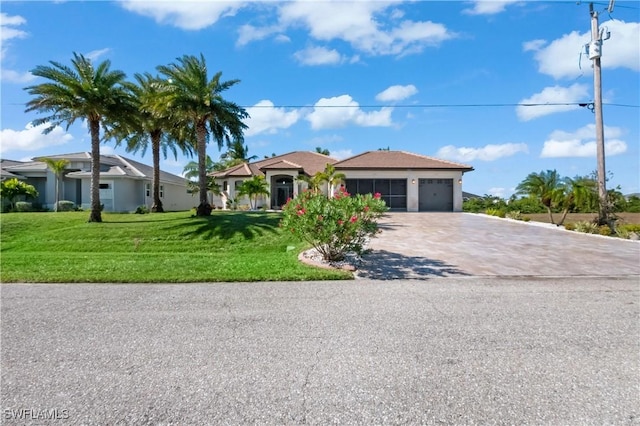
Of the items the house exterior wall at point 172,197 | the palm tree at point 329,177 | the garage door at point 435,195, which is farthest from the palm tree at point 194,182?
the garage door at point 435,195

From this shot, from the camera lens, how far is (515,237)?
1560 centimetres

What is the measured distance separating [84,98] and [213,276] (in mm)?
16784

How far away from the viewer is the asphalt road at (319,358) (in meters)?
2.92

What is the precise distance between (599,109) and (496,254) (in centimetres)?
1296

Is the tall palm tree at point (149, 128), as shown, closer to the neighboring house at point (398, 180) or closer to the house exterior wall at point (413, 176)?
the neighboring house at point (398, 180)

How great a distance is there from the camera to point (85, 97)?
19.0 m

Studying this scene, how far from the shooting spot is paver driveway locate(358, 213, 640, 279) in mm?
8898

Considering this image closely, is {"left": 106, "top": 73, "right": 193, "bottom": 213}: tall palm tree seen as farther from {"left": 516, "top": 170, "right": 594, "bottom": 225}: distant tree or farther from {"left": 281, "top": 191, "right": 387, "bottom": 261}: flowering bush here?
{"left": 516, "top": 170, "right": 594, "bottom": 225}: distant tree

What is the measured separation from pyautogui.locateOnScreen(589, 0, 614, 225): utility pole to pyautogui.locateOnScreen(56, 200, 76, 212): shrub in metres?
35.1

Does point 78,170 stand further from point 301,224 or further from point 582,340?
point 582,340

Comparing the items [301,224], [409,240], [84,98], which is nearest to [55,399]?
[301,224]

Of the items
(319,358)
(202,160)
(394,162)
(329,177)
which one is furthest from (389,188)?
(319,358)

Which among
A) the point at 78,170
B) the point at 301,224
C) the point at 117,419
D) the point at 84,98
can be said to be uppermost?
the point at 84,98

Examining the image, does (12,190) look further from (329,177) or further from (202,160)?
(329,177)
